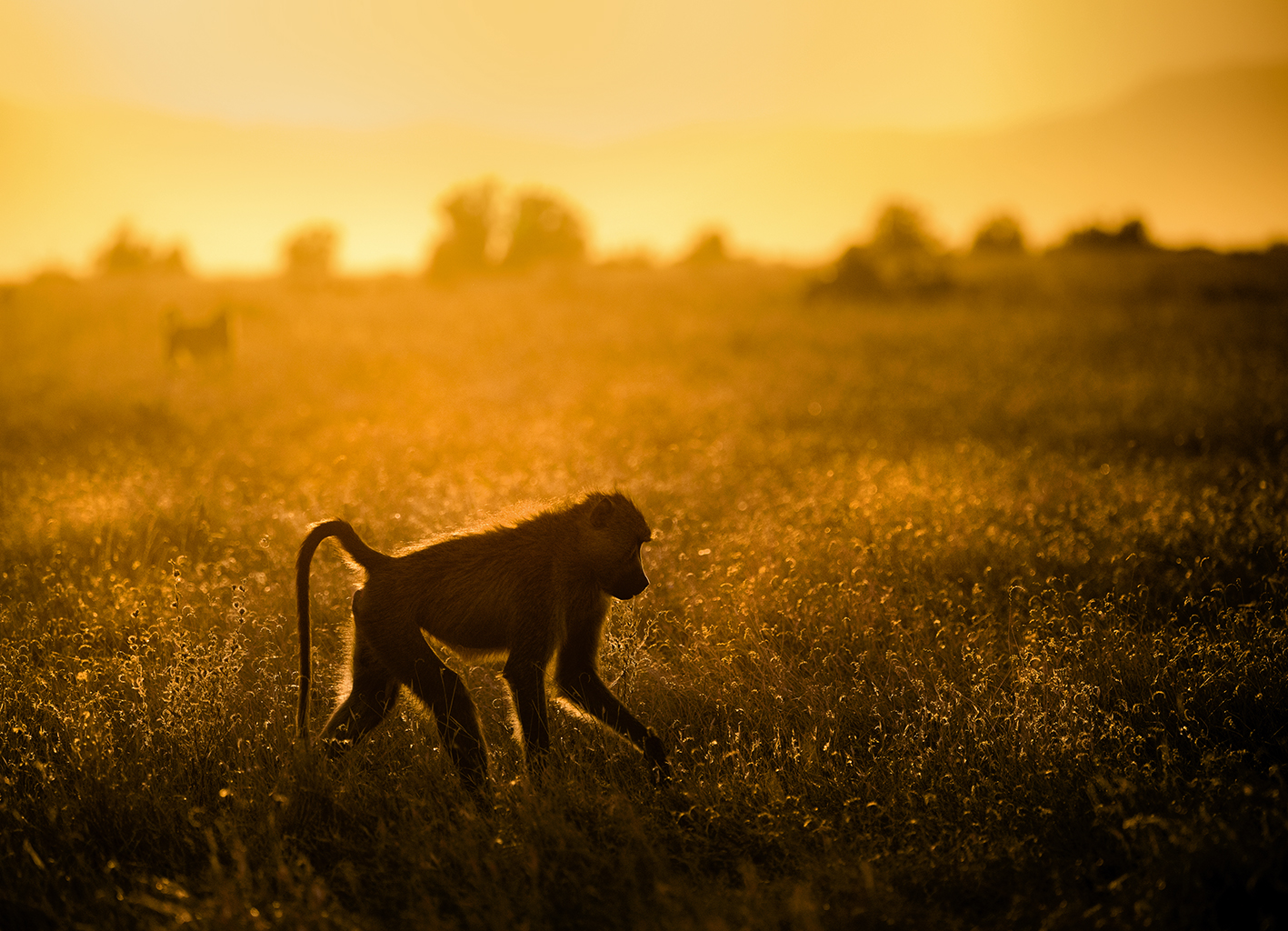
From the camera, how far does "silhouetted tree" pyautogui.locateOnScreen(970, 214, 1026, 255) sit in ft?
109

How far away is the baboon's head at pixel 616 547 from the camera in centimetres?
368

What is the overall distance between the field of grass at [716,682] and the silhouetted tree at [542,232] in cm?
3208

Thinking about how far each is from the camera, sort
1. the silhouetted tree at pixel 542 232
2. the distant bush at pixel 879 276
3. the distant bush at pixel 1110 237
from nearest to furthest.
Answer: the distant bush at pixel 879 276, the distant bush at pixel 1110 237, the silhouetted tree at pixel 542 232

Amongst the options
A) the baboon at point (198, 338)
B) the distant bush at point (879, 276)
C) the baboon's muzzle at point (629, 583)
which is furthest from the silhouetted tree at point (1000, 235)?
the baboon's muzzle at point (629, 583)

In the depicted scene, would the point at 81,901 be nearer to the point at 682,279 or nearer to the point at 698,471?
the point at 698,471

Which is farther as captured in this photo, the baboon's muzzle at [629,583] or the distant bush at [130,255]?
the distant bush at [130,255]

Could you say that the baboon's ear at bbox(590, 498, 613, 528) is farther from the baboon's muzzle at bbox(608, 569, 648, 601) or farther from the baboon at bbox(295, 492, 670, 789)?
the baboon's muzzle at bbox(608, 569, 648, 601)

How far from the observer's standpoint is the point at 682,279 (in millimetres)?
25609

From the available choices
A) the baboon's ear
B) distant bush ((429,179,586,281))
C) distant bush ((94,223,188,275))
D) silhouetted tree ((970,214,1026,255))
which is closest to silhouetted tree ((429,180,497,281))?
distant bush ((429,179,586,281))

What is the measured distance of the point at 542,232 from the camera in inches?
1650

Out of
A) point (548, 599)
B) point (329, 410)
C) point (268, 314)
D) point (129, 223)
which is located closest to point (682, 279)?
point (268, 314)

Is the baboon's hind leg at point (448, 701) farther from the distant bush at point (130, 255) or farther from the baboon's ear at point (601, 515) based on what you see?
the distant bush at point (130, 255)

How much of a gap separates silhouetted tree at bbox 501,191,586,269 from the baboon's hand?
38.4 m

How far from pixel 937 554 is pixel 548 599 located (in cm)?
328
